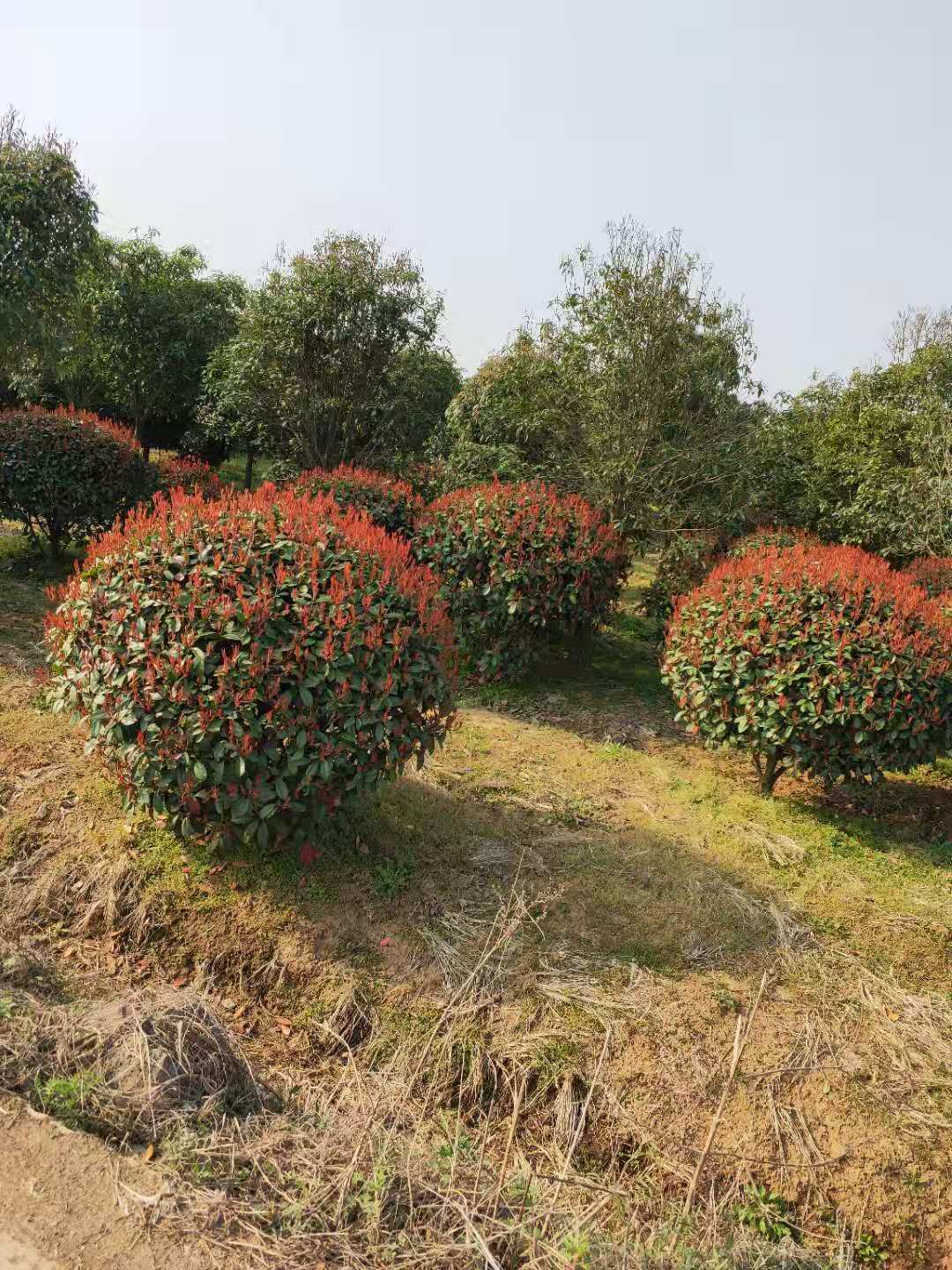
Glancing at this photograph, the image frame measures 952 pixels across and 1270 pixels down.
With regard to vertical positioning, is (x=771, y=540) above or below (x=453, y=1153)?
above

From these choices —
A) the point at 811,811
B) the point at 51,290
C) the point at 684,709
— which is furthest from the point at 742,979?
the point at 51,290

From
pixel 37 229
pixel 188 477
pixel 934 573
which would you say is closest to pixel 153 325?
pixel 188 477

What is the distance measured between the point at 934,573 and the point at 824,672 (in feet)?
11.7

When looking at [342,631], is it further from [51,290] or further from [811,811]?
[51,290]

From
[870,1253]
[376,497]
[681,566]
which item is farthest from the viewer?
[681,566]

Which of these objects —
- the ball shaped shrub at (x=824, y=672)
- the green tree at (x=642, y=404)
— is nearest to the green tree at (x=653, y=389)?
the green tree at (x=642, y=404)

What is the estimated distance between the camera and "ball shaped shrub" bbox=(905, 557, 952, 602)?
294 inches

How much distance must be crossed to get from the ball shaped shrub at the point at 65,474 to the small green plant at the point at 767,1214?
811 centimetres

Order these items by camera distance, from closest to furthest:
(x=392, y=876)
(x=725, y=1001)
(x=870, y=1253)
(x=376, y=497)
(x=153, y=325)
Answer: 1. (x=870, y=1253)
2. (x=725, y=1001)
3. (x=392, y=876)
4. (x=376, y=497)
5. (x=153, y=325)

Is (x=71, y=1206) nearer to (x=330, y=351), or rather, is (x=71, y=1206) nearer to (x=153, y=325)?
(x=330, y=351)

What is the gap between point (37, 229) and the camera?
26.3 feet

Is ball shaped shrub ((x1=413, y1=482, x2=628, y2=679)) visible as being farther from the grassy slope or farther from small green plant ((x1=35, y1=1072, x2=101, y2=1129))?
small green plant ((x1=35, y1=1072, x2=101, y2=1129))

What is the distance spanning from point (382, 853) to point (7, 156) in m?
7.81

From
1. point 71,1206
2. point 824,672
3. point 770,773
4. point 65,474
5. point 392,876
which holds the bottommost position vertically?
point 71,1206
